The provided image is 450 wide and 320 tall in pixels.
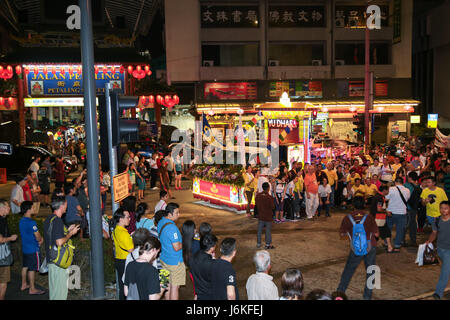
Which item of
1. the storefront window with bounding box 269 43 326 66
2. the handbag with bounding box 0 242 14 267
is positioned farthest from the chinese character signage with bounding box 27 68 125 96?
the storefront window with bounding box 269 43 326 66

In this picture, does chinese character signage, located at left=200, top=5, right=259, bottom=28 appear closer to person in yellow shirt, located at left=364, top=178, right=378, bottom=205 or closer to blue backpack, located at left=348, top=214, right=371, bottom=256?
person in yellow shirt, located at left=364, top=178, right=378, bottom=205

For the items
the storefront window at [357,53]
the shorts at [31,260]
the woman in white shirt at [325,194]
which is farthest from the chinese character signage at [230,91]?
the shorts at [31,260]

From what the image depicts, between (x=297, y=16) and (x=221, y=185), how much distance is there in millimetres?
24533

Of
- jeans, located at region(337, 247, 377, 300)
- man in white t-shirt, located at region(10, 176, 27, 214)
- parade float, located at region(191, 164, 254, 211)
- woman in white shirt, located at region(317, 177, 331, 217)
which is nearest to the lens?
jeans, located at region(337, 247, 377, 300)

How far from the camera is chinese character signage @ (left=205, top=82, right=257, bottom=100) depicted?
35.0 metres

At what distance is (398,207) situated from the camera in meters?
10.0

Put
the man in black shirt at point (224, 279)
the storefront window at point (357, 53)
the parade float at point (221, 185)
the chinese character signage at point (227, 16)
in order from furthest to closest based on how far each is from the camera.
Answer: the storefront window at point (357, 53) < the chinese character signage at point (227, 16) < the parade float at point (221, 185) < the man in black shirt at point (224, 279)

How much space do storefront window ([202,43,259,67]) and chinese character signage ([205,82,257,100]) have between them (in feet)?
5.64

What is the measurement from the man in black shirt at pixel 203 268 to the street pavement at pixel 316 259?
8.15ft

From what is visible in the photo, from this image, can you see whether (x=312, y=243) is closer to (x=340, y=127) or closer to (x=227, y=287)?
(x=227, y=287)

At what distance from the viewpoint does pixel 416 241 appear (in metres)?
11.1

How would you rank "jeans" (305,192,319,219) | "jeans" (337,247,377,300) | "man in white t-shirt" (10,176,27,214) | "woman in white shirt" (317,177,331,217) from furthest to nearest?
1. "woman in white shirt" (317,177,331,217)
2. "jeans" (305,192,319,219)
3. "man in white t-shirt" (10,176,27,214)
4. "jeans" (337,247,377,300)

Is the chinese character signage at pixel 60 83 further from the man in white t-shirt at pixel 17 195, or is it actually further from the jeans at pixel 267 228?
the jeans at pixel 267 228

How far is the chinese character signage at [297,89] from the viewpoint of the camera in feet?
116
